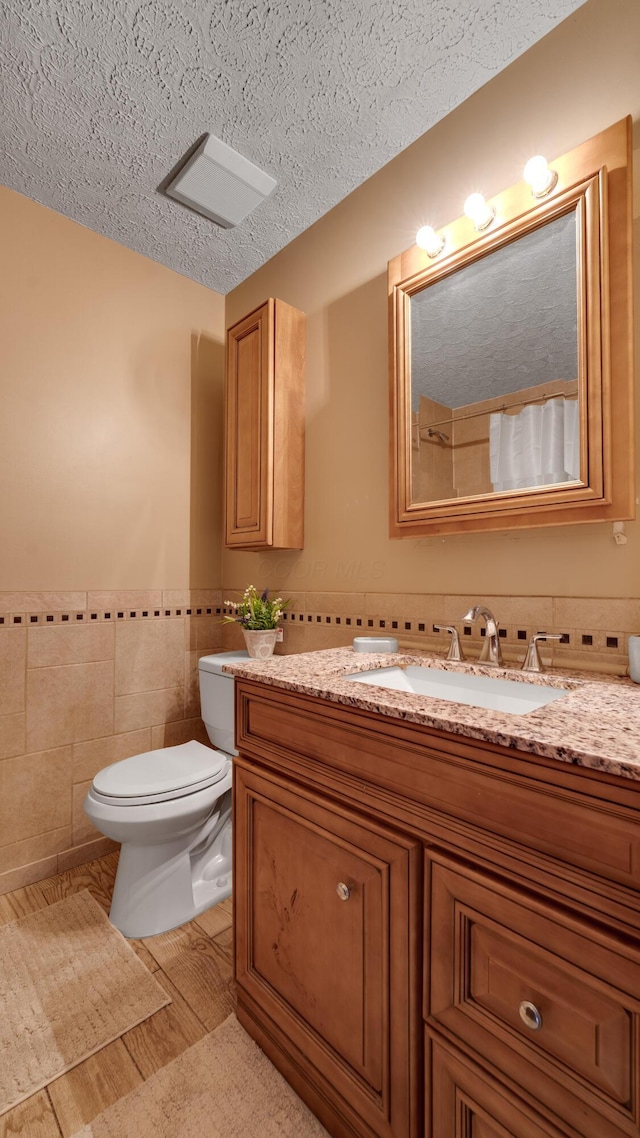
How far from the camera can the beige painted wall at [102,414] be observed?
1820mm

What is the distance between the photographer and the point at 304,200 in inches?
72.4

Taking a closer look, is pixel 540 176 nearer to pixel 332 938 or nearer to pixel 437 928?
pixel 437 928

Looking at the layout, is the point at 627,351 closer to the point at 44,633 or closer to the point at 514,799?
the point at 514,799

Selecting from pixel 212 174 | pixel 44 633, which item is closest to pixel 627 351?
pixel 212 174

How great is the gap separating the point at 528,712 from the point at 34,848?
1.89 meters

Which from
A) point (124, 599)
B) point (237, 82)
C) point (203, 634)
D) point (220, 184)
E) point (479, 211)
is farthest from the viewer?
point (203, 634)

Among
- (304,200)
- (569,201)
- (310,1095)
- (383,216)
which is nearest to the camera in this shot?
(310,1095)

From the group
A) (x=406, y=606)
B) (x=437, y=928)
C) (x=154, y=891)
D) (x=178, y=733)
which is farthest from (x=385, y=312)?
(x=154, y=891)

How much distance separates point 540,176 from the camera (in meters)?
1.16

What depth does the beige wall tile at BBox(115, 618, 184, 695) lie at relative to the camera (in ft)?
6.87

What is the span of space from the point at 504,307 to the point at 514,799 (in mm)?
1205

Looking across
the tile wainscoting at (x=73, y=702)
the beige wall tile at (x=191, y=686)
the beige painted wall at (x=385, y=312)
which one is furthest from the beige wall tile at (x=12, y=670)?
the beige painted wall at (x=385, y=312)

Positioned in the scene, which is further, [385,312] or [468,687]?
[385,312]

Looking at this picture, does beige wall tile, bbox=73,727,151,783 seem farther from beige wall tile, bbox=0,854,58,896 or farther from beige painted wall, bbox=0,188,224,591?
beige painted wall, bbox=0,188,224,591
